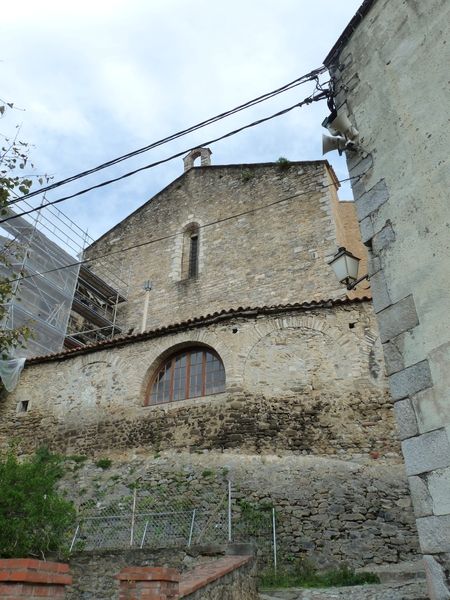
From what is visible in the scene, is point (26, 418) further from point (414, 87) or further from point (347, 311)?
point (414, 87)

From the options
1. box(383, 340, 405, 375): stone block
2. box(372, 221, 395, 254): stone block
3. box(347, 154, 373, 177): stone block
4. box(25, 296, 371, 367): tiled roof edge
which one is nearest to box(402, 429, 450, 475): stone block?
box(383, 340, 405, 375): stone block

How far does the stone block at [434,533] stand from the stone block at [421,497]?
0.05 meters

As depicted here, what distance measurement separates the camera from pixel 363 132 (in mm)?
5605

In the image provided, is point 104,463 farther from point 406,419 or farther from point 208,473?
point 406,419

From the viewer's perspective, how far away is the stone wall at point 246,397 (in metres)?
9.54

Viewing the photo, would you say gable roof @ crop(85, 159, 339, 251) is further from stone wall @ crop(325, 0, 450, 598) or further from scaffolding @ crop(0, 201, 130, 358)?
stone wall @ crop(325, 0, 450, 598)

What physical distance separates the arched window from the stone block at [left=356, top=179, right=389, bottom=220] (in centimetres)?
615

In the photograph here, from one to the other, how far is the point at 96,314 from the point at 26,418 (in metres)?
5.89

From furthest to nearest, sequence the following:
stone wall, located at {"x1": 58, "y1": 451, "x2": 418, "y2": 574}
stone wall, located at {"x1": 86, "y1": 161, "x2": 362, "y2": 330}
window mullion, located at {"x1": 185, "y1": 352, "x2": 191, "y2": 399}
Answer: stone wall, located at {"x1": 86, "y1": 161, "x2": 362, "y2": 330}
window mullion, located at {"x1": 185, "y1": 352, "x2": 191, "y2": 399}
stone wall, located at {"x1": 58, "y1": 451, "x2": 418, "y2": 574}

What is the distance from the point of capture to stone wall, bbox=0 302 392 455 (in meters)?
9.54

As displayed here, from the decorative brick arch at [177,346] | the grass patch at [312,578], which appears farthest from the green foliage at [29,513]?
the decorative brick arch at [177,346]

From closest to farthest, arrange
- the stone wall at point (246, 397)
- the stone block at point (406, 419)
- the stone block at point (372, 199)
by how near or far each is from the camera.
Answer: the stone block at point (406, 419)
the stone block at point (372, 199)
the stone wall at point (246, 397)

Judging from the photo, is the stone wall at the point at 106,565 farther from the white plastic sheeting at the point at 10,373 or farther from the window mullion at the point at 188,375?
the white plastic sheeting at the point at 10,373

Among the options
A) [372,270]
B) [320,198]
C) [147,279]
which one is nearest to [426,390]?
[372,270]
